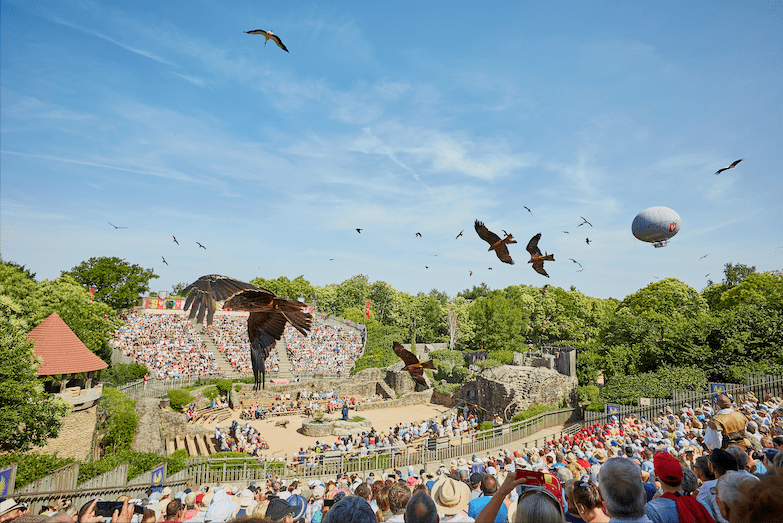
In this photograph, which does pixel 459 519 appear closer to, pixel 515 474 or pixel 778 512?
pixel 515 474

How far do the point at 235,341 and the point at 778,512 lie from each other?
39.2m

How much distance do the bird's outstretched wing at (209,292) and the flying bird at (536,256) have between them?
4969 mm

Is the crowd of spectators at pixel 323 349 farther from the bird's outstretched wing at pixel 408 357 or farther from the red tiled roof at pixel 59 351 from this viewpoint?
the bird's outstretched wing at pixel 408 357

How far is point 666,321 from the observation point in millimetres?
24750

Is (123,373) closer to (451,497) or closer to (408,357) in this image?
(408,357)

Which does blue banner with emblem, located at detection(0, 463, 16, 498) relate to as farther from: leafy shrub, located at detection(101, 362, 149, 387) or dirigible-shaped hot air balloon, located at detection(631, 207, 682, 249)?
leafy shrub, located at detection(101, 362, 149, 387)

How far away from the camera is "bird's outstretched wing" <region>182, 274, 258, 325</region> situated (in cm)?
343

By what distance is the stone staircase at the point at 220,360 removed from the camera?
32.1 meters

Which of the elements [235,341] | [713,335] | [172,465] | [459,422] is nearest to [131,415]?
[172,465]

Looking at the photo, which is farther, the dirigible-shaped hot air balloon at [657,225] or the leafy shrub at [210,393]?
the leafy shrub at [210,393]

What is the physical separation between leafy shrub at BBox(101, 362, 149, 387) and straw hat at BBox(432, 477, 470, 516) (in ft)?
92.5

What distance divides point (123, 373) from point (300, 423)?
1246 centimetres

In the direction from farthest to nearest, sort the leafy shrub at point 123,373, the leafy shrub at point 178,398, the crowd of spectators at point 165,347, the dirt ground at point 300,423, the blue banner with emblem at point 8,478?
1. the crowd of spectators at point 165,347
2. the leafy shrub at point 123,373
3. the leafy shrub at point 178,398
4. the dirt ground at point 300,423
5. the blue banner with emblem at point 8,478

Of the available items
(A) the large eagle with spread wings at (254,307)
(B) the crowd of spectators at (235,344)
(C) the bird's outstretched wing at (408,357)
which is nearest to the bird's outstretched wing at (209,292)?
(A) the large eagle with spread wings at (254,307)
